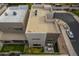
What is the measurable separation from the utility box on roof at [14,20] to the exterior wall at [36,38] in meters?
0.35

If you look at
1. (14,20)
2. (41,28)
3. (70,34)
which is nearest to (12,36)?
(14,20)

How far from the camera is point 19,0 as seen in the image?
53.6 inches

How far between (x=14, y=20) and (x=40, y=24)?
530 millimetres

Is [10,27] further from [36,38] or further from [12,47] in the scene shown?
[36,38]

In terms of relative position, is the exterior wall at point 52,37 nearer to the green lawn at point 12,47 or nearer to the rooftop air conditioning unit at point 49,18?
Answer: the rooftop air conditioning unit at point 49,18

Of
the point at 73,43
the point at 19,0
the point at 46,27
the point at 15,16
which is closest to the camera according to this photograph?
the point at 19,0

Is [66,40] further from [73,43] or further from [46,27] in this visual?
[46,27]

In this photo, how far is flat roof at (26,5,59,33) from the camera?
221 cm

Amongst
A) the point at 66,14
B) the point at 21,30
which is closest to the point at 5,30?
the point at 21,30

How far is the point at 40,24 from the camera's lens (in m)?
2.29

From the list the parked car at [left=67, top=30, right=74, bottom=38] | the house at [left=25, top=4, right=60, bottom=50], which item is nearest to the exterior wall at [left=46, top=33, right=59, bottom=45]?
the house at [left=25, top=4, right=60, bottom=50]

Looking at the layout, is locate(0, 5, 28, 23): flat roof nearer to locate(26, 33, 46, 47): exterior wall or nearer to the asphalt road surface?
locate(26, 33, 46, 47): exterior wall

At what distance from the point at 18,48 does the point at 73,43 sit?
1.02 m

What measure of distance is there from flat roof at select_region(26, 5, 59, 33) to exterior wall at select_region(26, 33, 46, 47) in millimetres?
87
